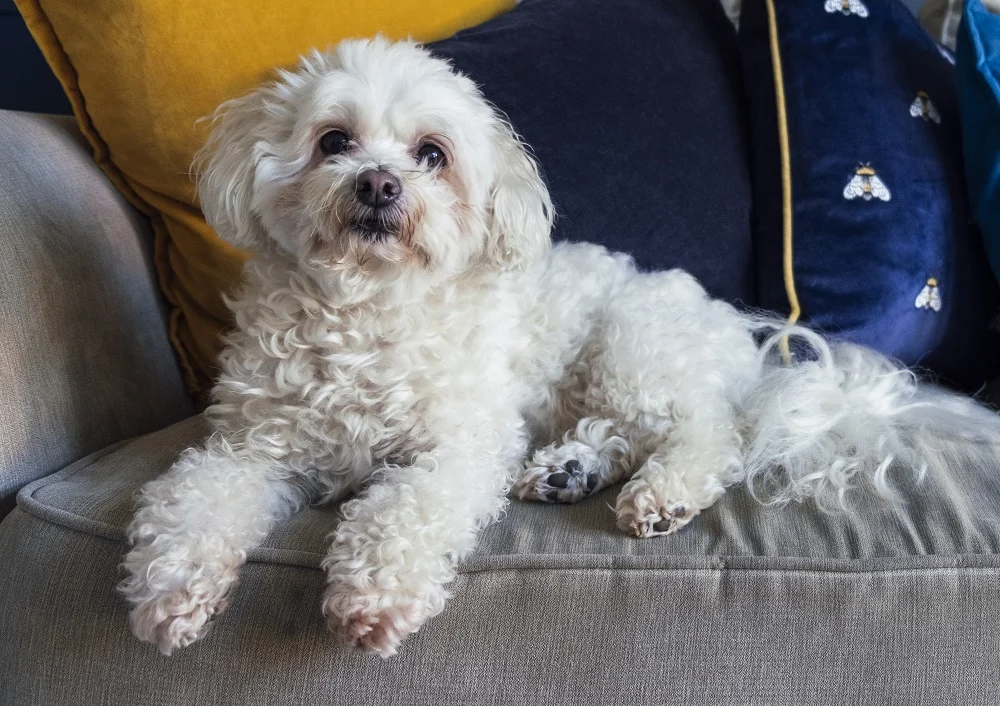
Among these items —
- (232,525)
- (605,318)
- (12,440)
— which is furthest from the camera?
(605,318)

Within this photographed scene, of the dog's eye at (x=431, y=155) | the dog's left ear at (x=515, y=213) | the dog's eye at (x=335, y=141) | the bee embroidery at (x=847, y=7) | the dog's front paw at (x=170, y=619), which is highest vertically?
the bee embroidery at (x=847, y=7)

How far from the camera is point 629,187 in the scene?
4.91ft

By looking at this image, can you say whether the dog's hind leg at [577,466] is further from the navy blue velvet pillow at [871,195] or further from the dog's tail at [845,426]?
the navy blue velvet pillow at [871,195]

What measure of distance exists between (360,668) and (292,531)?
0.23 metres

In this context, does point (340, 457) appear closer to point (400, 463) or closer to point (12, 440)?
A: point (400, 463)

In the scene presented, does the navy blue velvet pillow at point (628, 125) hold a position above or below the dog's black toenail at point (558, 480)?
above

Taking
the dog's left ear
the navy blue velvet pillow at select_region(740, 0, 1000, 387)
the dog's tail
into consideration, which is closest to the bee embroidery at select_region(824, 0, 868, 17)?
the navy blue velvet pillow at select_region(740, 0, 1000, 387)

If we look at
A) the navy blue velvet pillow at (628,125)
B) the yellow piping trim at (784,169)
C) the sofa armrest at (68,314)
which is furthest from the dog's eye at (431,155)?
the yellow piping trim at (784,169)

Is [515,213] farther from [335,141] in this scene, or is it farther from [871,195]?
[871,195]

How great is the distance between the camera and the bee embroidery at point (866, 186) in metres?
1.46

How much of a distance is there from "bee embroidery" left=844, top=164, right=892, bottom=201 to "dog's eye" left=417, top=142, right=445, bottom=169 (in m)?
0.78

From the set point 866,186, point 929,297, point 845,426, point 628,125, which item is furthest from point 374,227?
point 929,297

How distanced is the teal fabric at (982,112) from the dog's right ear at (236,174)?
50.1 inches

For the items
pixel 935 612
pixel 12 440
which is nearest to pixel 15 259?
pixel 12 440
